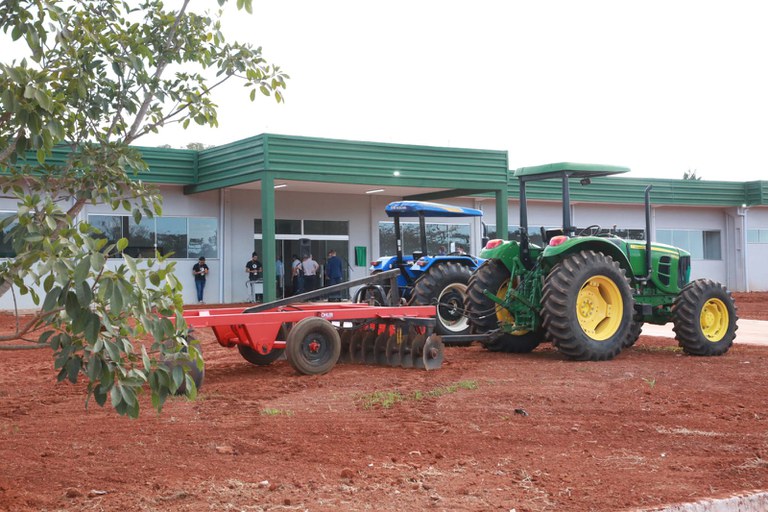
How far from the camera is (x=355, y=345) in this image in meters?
10.7

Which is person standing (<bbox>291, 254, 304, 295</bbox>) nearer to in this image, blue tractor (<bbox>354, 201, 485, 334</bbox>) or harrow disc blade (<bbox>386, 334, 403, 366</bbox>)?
blue tractor (<bbox>354, 201, 485, 334</bbox>)

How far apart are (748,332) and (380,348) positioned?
861 centimetres

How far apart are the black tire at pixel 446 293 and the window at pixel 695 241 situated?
21880 mm

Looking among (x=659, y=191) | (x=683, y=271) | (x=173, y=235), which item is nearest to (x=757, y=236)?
(x=659, y=191)

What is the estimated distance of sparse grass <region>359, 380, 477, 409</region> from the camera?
305 inches

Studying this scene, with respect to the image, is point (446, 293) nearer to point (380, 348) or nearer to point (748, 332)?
point (380, 348)

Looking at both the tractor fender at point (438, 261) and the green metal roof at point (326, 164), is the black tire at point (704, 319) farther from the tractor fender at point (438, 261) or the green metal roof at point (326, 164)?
the green metal roof at point (326, 164)

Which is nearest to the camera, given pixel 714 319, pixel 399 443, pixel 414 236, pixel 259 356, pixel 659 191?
pixel 399 443

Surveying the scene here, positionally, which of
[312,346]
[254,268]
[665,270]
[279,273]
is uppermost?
[254,268]

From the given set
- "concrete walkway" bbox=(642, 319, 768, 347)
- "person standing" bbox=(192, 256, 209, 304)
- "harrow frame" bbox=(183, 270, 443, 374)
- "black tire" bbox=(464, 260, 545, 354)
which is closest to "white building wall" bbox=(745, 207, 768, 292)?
"concrete walkway" bbox=(642, 319, 768, 347)

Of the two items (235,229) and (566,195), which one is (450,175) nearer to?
(235,229)

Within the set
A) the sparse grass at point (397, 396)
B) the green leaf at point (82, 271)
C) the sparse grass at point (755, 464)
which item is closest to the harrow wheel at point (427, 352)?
the sparse grass at point (397, 396)

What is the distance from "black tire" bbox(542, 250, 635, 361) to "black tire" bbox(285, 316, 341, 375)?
9.13 feet

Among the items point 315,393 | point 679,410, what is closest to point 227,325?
point 315,393
